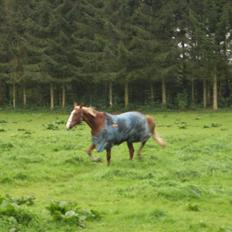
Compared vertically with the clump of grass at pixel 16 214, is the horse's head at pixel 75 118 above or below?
above

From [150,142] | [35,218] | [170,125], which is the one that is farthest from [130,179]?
[170,125]

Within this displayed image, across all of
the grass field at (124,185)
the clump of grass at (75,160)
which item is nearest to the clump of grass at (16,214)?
the grass field at (124,185)

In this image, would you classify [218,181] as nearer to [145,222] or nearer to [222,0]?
[145,222]

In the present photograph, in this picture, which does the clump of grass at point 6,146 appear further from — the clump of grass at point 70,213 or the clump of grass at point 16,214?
the clump of grass at point 16,214

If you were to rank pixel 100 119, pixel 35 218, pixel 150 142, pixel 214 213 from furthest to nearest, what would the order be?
pixel 150 142 < pixel 100 119 < pixel 214 213 < pixel 35 218

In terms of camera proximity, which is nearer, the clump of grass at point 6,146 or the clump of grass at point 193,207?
the clump of grass at point 193,207

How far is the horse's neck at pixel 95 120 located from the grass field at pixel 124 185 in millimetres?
1211

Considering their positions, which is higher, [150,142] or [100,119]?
[100,119]

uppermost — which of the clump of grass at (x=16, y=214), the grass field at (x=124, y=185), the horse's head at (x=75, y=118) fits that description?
the horse's head at (x=75, y=118)

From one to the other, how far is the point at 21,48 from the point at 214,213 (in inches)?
1885

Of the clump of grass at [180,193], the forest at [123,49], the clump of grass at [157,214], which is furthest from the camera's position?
the forest at [123,49]

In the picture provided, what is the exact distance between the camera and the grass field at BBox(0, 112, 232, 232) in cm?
1023

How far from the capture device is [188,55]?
172ft

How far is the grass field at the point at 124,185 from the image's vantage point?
10227 millimetres
